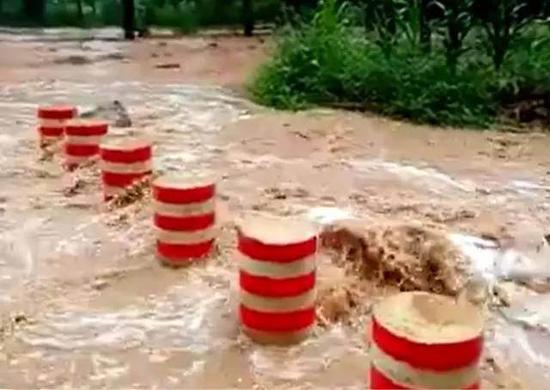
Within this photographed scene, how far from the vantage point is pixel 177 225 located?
3.91 metres

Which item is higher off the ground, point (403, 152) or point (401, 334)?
point (401, 334)

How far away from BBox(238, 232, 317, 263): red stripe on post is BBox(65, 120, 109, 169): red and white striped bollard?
2577 millimetres

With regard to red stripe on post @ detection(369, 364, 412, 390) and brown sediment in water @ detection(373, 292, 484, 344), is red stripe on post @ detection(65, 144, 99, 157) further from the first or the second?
red stripe on post @ detection(369, 364, 412, 390)

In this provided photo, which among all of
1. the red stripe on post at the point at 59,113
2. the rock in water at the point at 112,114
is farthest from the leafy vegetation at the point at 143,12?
the red stripe on post at the point at 59,113

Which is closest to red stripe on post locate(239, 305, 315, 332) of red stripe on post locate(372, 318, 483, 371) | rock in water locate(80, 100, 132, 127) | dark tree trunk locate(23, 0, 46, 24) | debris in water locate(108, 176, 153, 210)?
red stripe on post locate(372, 318, 483, 371)

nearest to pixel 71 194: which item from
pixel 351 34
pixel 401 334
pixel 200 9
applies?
pixel 401 334

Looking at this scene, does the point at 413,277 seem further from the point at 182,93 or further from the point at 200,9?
the point at 200,9

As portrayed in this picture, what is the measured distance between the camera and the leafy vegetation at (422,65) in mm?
7781

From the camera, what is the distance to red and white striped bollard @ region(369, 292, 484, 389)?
2.34 m

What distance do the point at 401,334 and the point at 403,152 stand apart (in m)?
4.21

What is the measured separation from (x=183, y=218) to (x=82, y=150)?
1.86 m

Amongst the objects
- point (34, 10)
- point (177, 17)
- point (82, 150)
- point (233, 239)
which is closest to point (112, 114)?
point (82, 150)

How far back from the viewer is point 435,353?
2334 mm

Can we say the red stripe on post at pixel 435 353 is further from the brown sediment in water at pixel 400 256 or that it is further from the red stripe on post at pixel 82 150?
the red stripe on post at pixel 82 150
